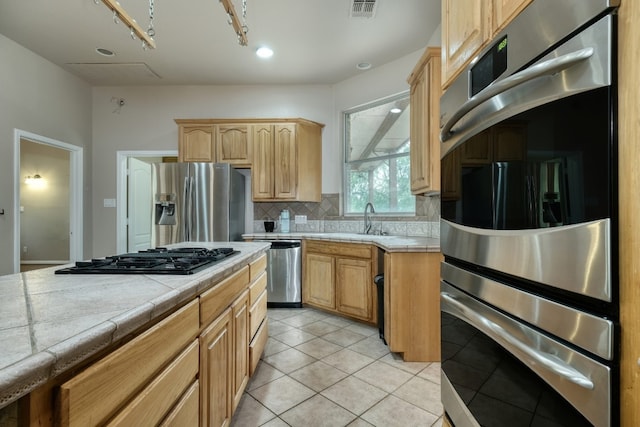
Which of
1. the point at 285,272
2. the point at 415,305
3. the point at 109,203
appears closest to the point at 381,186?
the point at 285,272

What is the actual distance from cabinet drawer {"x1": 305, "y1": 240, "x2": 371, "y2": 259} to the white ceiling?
2.11m

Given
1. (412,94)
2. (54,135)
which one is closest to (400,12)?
(412,94)

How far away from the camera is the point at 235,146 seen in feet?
13.5

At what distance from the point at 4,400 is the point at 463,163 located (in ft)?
3.99

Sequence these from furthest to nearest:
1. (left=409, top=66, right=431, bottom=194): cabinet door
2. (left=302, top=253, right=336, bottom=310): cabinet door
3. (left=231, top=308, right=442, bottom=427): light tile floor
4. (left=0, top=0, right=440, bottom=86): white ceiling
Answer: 1. (left=302, top=253, right=336, bottom=310): cabinet door
2. (left=0, top=0, right=440, bottom=86): white ceiling
3. (left=409, top=66, right=431, bottom=194): cabinet door
4. (left=231, top=308, right=442, bottom=427): light tile floor

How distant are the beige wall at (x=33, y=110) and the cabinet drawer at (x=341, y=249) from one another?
122 inches

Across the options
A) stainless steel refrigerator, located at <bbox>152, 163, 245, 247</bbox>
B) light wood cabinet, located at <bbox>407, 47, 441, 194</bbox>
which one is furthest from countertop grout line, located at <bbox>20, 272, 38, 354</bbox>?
stainless steel refrigerator, located at <bbox>152, 163, 245, 247</bbox>

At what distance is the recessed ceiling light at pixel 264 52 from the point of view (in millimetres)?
3468

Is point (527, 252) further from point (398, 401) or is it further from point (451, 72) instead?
point (398, 401)

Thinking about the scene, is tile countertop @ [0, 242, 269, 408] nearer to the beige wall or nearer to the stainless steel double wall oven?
the stainless steel double wall oven

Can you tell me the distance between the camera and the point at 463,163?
111 cm

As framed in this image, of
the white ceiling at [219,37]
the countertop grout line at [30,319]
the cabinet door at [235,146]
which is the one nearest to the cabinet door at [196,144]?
the cabinet door at [235,146]

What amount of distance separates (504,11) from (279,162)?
3279 millimetres

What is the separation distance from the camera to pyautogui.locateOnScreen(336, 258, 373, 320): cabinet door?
3.10 metres
